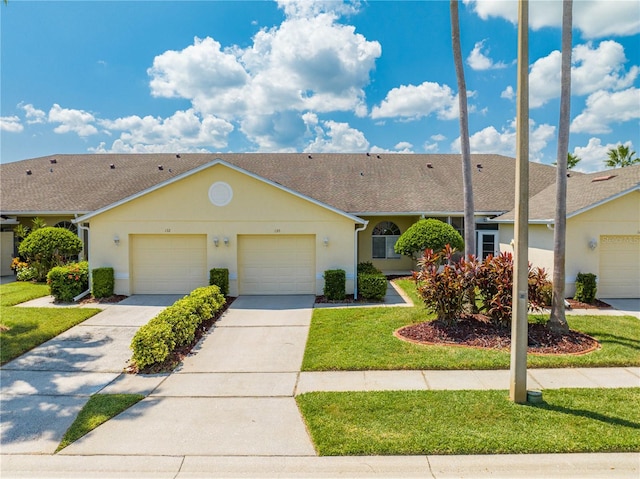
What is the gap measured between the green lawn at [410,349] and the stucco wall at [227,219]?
3676 millimetres

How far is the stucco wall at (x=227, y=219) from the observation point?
42.3 ft

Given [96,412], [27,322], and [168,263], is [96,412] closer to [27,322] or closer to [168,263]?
[27,322]

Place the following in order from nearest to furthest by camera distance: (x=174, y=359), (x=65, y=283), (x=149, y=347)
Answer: (x=149, y=347) < (x=174, y=359) < (x=65, y=283)

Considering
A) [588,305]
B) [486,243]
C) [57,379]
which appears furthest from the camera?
[486,243]

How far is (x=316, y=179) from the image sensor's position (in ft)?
64.4

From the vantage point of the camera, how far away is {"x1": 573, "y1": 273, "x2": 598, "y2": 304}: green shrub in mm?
11703

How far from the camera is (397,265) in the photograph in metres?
17.5

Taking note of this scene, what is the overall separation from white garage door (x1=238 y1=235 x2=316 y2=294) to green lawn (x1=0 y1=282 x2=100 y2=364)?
4737 millimetres

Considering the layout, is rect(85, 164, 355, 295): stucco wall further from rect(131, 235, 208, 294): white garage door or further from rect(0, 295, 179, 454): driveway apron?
rect(0, 295, 179, 454): driveway apron

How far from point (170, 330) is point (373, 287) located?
21.9ft

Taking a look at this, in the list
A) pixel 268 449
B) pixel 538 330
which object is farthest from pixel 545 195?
pixel 268 449

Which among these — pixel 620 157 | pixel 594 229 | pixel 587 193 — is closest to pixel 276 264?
pixel 594 229

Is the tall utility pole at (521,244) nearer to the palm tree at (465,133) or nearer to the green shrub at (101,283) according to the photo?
the palm tree at (465,133)

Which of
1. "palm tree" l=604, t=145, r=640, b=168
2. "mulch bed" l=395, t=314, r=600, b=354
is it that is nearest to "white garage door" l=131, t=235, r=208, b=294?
"mulch bed" l=395, t=314, r=600, b=354
